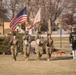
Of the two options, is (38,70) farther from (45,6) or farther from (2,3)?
(2,3)

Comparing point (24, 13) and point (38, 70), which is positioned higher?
point (24, 13)

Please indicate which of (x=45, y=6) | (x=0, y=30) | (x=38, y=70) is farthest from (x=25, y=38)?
(x=0, y=30)

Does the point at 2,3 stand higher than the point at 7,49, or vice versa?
the point at 2,3

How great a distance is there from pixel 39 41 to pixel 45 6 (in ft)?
75.1

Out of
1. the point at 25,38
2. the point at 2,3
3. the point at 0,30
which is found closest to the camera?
the point at 25,38

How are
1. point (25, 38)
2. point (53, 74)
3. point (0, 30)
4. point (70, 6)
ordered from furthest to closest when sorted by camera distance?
point (0, 30) → point (70, 6) → point (25, 38) → point (53, 74)

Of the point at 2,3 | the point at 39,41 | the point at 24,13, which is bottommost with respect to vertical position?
the point at 39,41

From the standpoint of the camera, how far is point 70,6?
4300cm

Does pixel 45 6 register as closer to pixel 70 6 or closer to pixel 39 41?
pixel 70 6

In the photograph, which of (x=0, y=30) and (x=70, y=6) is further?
(x=0, y=30)

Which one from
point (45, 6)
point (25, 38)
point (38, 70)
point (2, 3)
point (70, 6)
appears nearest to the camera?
point (38, 70)

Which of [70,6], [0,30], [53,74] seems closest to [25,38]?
[53,74]

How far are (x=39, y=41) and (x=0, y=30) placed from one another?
153 feet

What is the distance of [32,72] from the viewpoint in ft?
43.3
